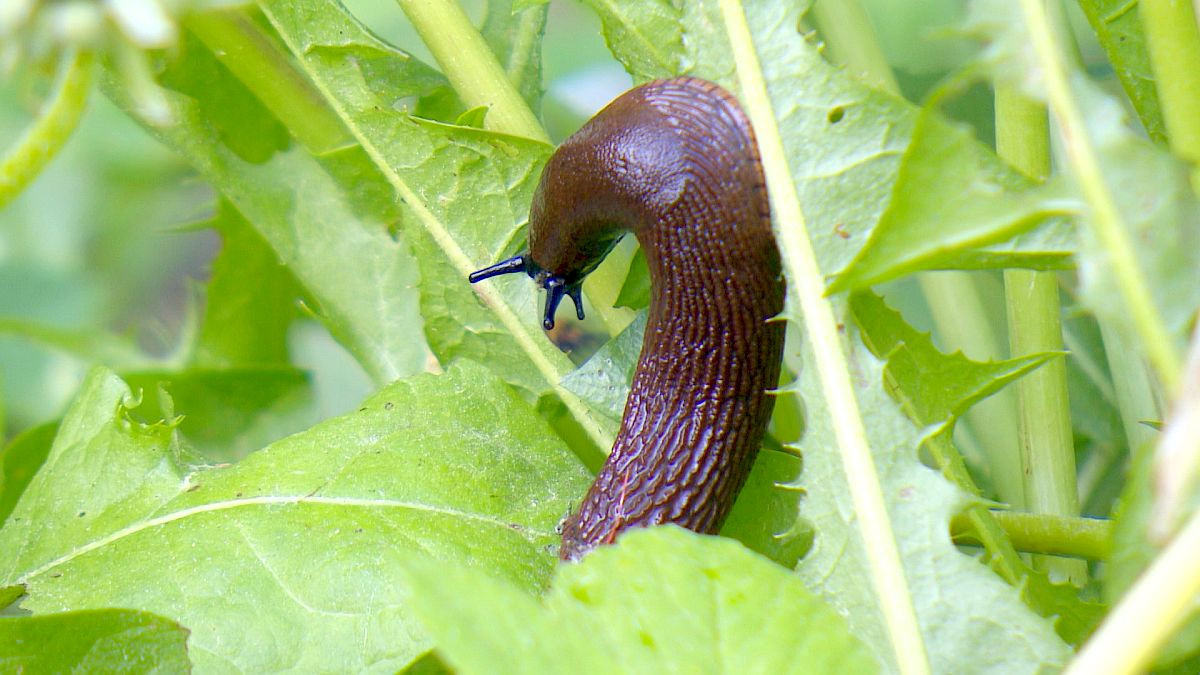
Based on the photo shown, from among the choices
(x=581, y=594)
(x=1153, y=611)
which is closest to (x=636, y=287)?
(x=581, y=594)

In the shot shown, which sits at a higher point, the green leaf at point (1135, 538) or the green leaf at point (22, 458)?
the green leaf at point (22, 458)

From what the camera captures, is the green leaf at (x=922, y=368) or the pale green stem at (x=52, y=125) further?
the green leaf at (x=922, y=368)

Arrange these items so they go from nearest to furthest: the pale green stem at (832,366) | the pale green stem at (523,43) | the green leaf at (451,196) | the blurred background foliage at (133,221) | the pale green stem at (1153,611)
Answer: the pale green stem at (1153,611)
the pale green stem at (832,366)
the green leaf at (451,196)
the pale green stem at (523,43)
the blurred background foliage at (133,221)

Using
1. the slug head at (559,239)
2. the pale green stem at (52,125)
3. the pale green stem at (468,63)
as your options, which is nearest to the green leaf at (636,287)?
the slug head at (559,239)

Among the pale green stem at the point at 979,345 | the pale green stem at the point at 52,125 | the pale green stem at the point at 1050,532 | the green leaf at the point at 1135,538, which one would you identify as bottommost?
the pale green stem at the point at 979,345

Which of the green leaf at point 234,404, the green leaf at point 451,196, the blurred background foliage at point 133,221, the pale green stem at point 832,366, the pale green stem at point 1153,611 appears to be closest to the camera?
the pale green stem at point 1153,611

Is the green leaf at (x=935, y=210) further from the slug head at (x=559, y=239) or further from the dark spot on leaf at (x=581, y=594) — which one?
the slug head at (x=559, y=239)

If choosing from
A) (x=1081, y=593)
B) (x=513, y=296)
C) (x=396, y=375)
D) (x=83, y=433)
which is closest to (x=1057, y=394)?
(x=1081, y=593)
